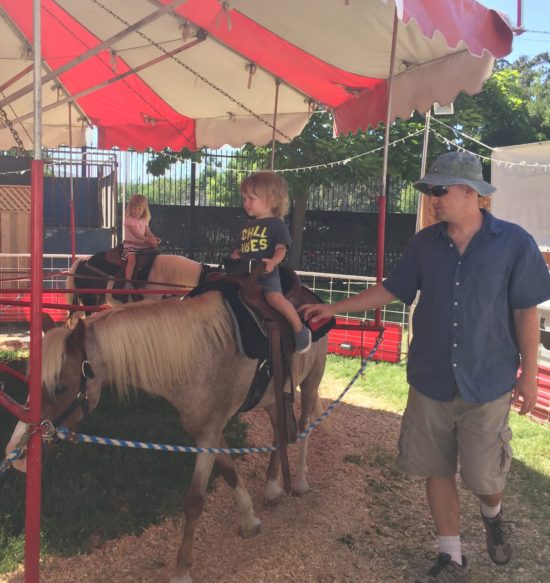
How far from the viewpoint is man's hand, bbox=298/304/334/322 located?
10.3 feet

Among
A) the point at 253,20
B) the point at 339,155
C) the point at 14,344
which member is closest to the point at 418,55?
the point at 253,20

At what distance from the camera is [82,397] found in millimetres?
2412

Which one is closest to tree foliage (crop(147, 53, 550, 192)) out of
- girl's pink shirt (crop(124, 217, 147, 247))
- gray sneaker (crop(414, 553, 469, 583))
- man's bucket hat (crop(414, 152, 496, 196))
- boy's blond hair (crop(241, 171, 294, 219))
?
girl's pink shirt (crop(124, 217, 147, 247))

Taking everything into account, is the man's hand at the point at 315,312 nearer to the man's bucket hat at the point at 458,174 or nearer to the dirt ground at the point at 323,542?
the man's bucket hat at the point at 458,174

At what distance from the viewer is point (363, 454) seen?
439cm

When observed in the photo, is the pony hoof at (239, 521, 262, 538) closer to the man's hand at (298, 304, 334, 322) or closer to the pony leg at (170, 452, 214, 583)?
the pony leg at (170, 452, 214, 583)

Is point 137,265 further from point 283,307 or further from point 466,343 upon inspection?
point 466,343

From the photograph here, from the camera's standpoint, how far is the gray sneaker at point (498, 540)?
284cm

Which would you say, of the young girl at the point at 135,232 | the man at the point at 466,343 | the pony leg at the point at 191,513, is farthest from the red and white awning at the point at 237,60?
the pony leg at the point at 191,513

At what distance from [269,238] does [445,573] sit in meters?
1.94

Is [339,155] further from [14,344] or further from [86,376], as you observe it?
[86,376]

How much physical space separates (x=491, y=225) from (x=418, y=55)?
206 cm

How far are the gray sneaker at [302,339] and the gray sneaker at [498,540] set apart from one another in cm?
130

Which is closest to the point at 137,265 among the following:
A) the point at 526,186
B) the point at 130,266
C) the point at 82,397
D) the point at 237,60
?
the point at 130,266
